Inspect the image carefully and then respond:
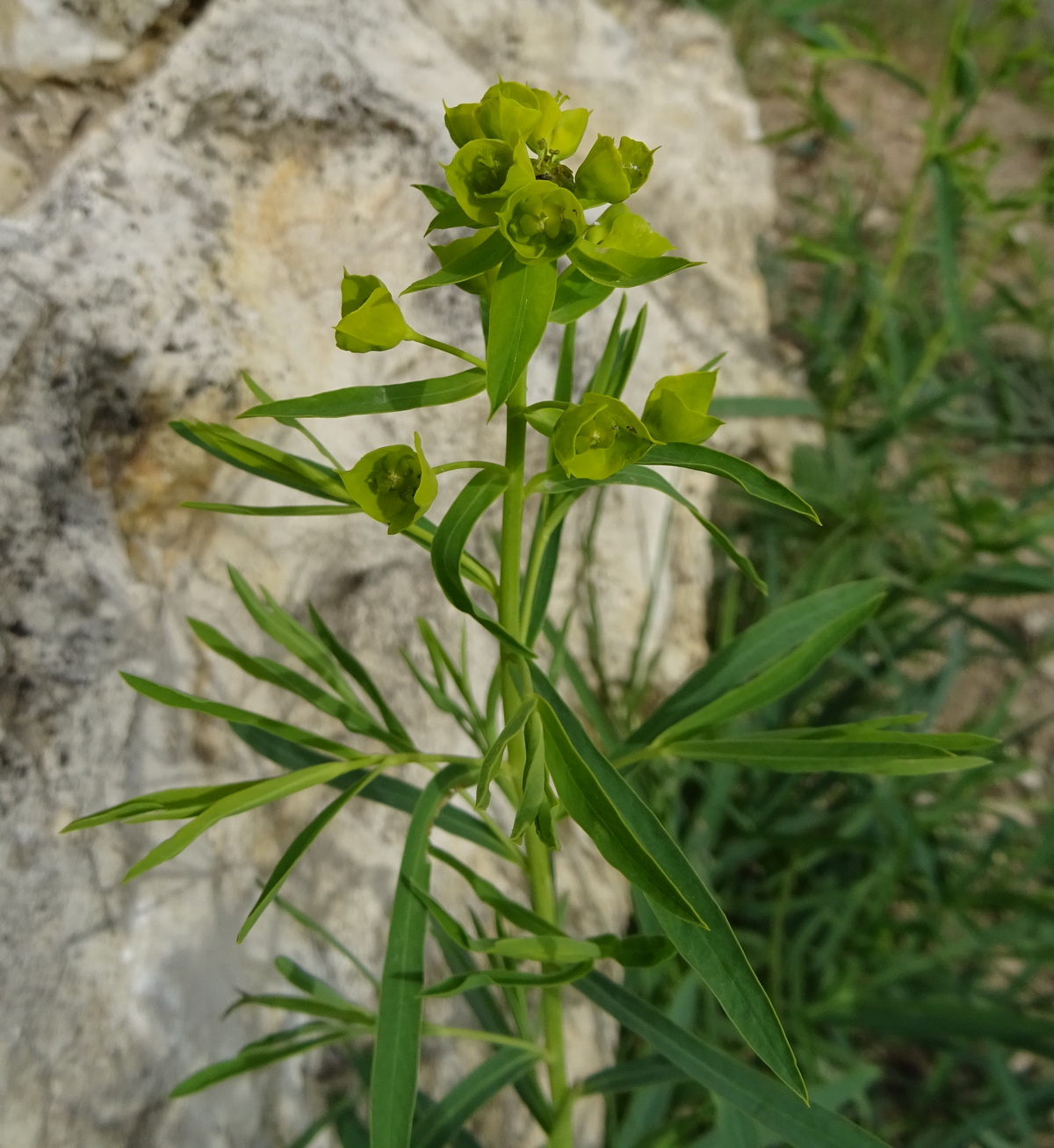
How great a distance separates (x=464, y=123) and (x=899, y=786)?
1.41 m

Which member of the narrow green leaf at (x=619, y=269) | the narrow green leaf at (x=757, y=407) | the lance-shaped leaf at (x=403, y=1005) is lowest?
the lance-shaped leaf at (x=403, y=1005)

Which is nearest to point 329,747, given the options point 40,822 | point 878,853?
point 40,822

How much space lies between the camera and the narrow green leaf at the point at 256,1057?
2.61 ft

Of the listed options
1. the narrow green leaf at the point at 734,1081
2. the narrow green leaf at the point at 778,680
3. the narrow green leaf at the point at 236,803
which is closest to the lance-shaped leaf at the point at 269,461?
the narrow green leaf at the point at 236,803

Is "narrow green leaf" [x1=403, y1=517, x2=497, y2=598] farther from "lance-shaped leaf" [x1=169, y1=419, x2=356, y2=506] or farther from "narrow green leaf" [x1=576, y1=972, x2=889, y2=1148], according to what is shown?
"narrow green leaf" [x1=576, y1=972, x2=889, y2=1148]

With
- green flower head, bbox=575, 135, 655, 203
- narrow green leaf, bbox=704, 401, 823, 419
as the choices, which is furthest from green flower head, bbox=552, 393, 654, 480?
narrow green leaf, bbox=704, 401, 823, 419

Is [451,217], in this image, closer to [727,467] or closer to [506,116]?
[506,116]

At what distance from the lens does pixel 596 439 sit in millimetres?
513

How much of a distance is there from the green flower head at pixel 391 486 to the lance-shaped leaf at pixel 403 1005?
27cm

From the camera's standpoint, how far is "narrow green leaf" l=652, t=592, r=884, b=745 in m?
0.76

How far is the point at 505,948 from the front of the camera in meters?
0.69

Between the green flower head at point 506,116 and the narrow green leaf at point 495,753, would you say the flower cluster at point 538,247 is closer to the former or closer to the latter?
the green flower head at point 506,116

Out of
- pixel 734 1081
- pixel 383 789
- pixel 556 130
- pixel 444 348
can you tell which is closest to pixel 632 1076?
pixel 734 1081

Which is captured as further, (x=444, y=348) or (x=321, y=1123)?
(x=321, y=1123)
